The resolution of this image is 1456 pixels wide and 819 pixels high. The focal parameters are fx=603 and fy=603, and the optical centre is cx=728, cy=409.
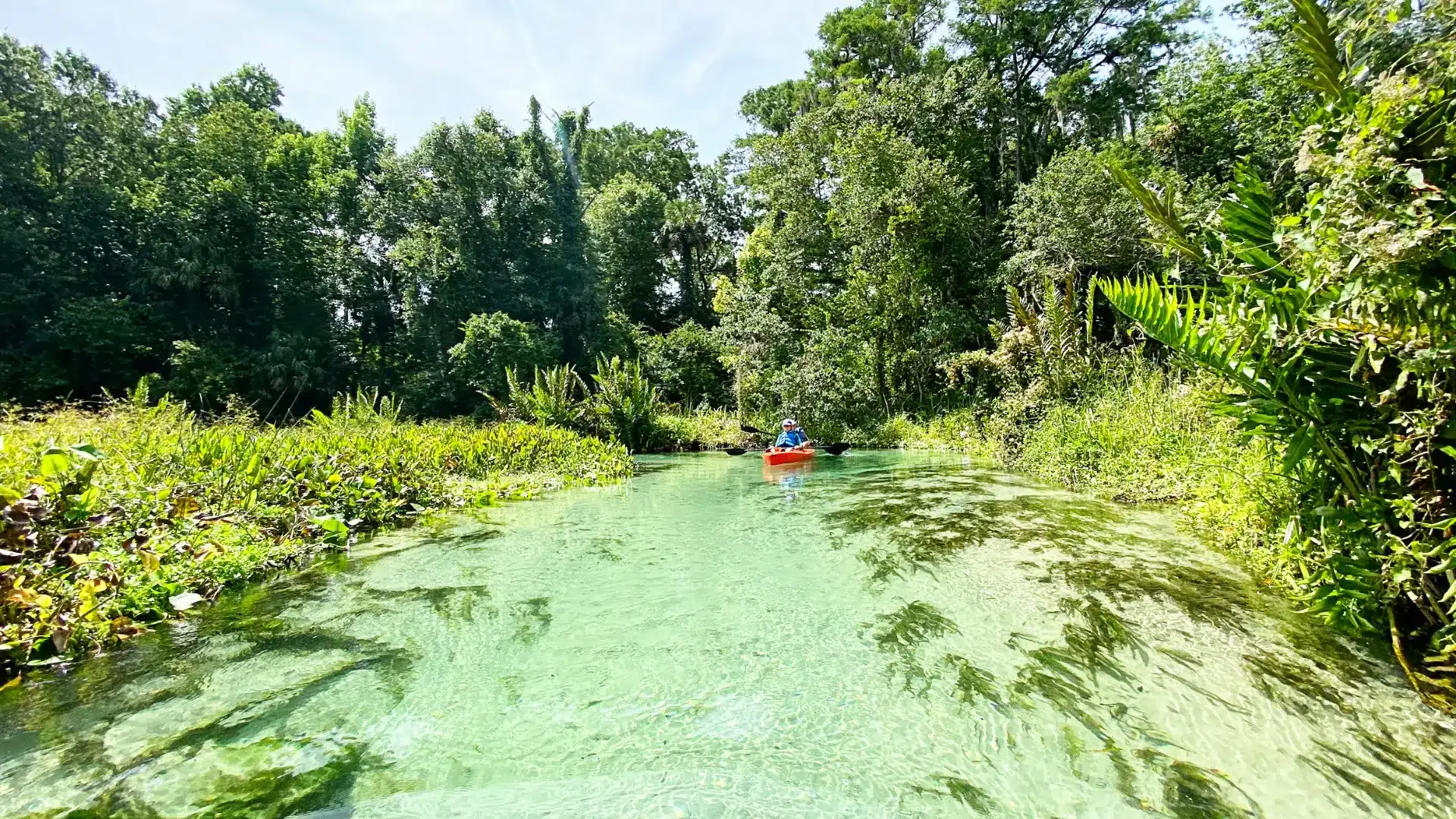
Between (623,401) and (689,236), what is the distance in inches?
868

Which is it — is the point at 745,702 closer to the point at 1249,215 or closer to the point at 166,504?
the point at 1249,215

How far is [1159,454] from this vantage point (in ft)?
24.3

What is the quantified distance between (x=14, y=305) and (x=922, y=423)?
30.8 metres

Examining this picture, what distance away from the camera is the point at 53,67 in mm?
24250

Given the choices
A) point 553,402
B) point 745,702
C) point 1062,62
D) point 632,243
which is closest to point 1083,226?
point 1062,62

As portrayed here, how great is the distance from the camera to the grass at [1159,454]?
4.13m

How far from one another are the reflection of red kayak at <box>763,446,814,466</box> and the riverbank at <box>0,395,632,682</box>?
5.20 m


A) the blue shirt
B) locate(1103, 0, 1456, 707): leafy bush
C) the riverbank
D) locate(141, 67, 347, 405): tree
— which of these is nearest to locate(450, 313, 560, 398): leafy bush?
locate(141, 67, 347, 405): tree

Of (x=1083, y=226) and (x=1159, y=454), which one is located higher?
(x=1083, y=226)

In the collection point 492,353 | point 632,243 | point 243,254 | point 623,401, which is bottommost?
point 623,401

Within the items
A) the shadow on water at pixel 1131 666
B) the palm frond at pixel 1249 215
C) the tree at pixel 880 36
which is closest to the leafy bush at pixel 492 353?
the tree at pixel 880 36

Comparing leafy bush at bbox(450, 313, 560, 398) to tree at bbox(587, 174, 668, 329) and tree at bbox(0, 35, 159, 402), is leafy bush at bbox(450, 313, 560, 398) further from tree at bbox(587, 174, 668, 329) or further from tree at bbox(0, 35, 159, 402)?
tree at bbox(0, 35, 159, 402)

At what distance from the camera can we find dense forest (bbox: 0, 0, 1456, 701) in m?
17.9

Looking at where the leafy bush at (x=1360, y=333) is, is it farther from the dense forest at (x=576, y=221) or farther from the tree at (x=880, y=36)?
the tree at (x=880, y=36)
